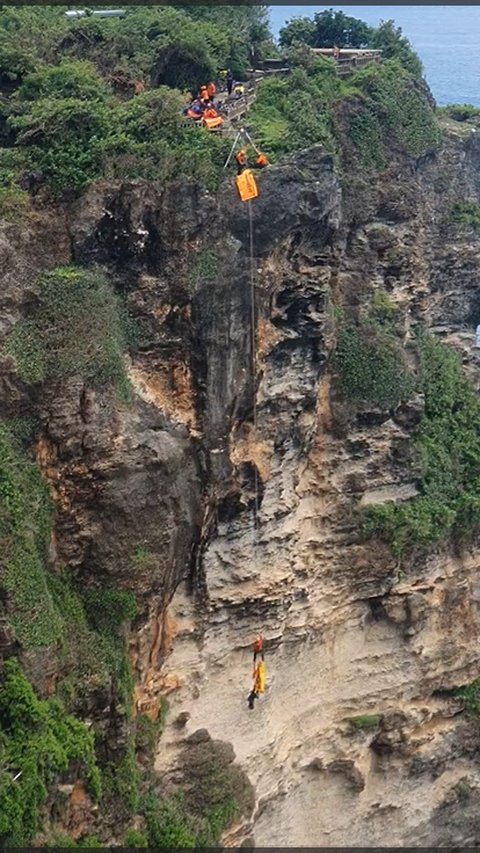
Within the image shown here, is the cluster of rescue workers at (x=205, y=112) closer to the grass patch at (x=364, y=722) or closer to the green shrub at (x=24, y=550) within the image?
the green shrub at (x=24, y=550)

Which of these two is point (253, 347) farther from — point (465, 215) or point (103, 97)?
point (465, 215)

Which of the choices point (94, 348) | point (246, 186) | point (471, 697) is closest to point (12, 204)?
point (94, 348)

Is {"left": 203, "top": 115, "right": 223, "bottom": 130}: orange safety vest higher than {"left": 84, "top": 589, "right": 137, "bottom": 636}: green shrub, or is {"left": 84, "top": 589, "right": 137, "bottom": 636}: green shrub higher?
{"left": 203, "top": 115, "right": 223, "bottom": 130}: orange safety vest

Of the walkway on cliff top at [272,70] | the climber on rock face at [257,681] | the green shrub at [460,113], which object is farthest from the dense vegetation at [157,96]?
the climber on rock face at [257,681]

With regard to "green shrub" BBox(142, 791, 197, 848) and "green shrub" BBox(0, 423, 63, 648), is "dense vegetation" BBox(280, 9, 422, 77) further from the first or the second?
"green shrub" BBox(142, 791, 197, 848)

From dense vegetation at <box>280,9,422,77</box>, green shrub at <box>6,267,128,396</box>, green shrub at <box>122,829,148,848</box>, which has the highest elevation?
dense vegetation at <box>280,9,422,77</box>

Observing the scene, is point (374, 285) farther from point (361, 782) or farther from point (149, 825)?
point (149, 825)

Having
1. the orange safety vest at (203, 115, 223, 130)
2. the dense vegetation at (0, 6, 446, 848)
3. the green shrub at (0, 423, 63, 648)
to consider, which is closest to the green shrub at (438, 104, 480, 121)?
the dense vegetation at (0, 6, 446, 848)
